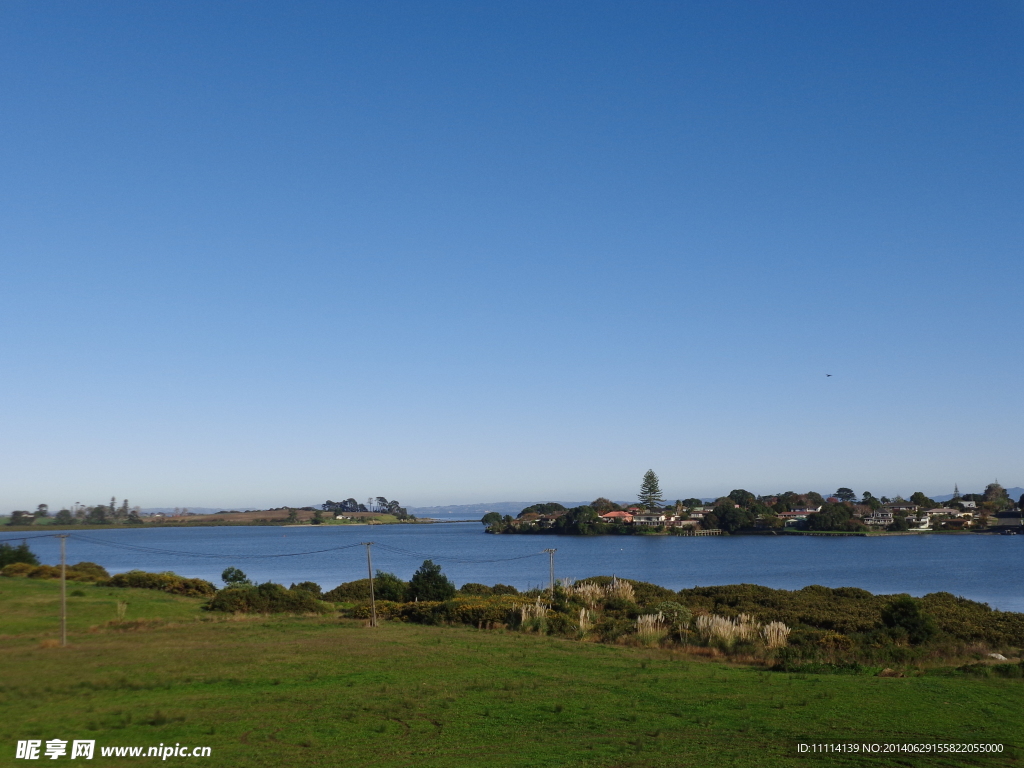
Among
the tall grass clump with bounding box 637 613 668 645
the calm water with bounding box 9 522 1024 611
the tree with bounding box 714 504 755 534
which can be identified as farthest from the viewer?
the tree with bounding box 714 504 755 534

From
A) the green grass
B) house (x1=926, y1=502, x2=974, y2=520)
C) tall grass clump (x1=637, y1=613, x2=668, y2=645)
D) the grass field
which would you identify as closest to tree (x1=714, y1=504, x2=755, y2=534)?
house (x1=926, y1=502, x2=974, y2=520)

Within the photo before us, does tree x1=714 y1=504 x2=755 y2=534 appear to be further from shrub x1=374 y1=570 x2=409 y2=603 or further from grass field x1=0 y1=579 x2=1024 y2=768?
grass field x1=0 y1=579 x2=1024 y2=768

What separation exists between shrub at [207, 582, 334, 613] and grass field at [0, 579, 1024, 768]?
1322 centimetres

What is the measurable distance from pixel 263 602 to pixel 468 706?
26.5 meters

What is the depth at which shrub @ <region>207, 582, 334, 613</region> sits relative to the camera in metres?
38.6

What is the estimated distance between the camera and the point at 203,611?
3800 centimetres

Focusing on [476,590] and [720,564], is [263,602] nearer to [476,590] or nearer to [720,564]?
[476,590]

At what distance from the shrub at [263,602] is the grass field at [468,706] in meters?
13.2

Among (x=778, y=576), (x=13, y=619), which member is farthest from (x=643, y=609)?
(x=778, y=576)

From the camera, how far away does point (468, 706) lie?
52.6 feet

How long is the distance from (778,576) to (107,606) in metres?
62.6

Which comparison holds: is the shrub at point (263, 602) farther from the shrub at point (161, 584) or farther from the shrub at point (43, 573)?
the shrub at point (43, 573)

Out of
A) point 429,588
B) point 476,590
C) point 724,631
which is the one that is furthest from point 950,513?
point 724,631

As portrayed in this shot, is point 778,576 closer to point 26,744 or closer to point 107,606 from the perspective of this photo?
point 107,606
